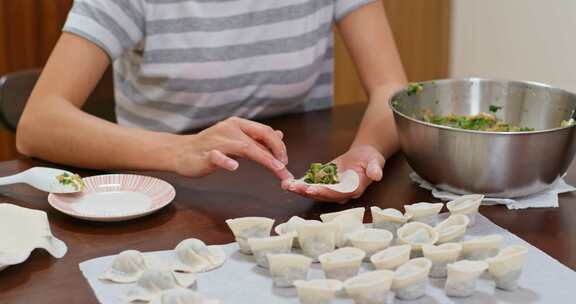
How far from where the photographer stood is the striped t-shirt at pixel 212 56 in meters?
1.63

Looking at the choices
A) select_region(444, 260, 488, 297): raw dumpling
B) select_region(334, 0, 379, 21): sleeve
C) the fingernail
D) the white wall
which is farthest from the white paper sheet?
the white wall

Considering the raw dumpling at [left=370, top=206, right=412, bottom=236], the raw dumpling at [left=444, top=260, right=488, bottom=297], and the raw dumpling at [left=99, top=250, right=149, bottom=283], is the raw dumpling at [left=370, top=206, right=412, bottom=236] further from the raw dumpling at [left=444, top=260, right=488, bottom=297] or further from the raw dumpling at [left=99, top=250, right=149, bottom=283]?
the raw dumpling at [left=99, top=250, right=149, bottom=283]

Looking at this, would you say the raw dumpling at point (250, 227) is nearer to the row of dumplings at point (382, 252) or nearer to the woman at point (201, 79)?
the row of dumplings at point (382, 252)

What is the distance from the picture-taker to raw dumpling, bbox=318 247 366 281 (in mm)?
992

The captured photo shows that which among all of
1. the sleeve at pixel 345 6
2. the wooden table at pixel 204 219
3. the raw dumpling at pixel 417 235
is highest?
the sleeve at pixel 345 6

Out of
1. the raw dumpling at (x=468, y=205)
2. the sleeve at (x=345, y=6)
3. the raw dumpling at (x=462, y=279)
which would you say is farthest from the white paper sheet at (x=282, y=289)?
→ the sleeve at (x=345, y=6)

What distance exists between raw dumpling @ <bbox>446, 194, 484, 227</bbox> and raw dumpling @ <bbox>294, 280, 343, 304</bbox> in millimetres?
296

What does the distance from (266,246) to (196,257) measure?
9cm

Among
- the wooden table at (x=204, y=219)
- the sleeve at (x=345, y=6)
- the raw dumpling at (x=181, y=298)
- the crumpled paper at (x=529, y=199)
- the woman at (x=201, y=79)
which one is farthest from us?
the sleeve at (x=345, y=6)

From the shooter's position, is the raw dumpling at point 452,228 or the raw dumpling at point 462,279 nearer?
the raw dumpling at point 462,279

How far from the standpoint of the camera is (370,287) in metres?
0.92

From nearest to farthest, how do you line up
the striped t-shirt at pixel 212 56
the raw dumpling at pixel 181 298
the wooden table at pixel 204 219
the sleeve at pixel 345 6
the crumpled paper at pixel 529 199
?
the raw dumpling at pixel 181 298, the wooden table at pixel 204 219, the crumpled paper at pixel 529 199, the striped t-shirt at pixel 212 56, the sleeve at pixel 345 6

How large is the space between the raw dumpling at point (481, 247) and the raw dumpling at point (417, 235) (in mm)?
46

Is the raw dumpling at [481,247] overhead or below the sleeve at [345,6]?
below
